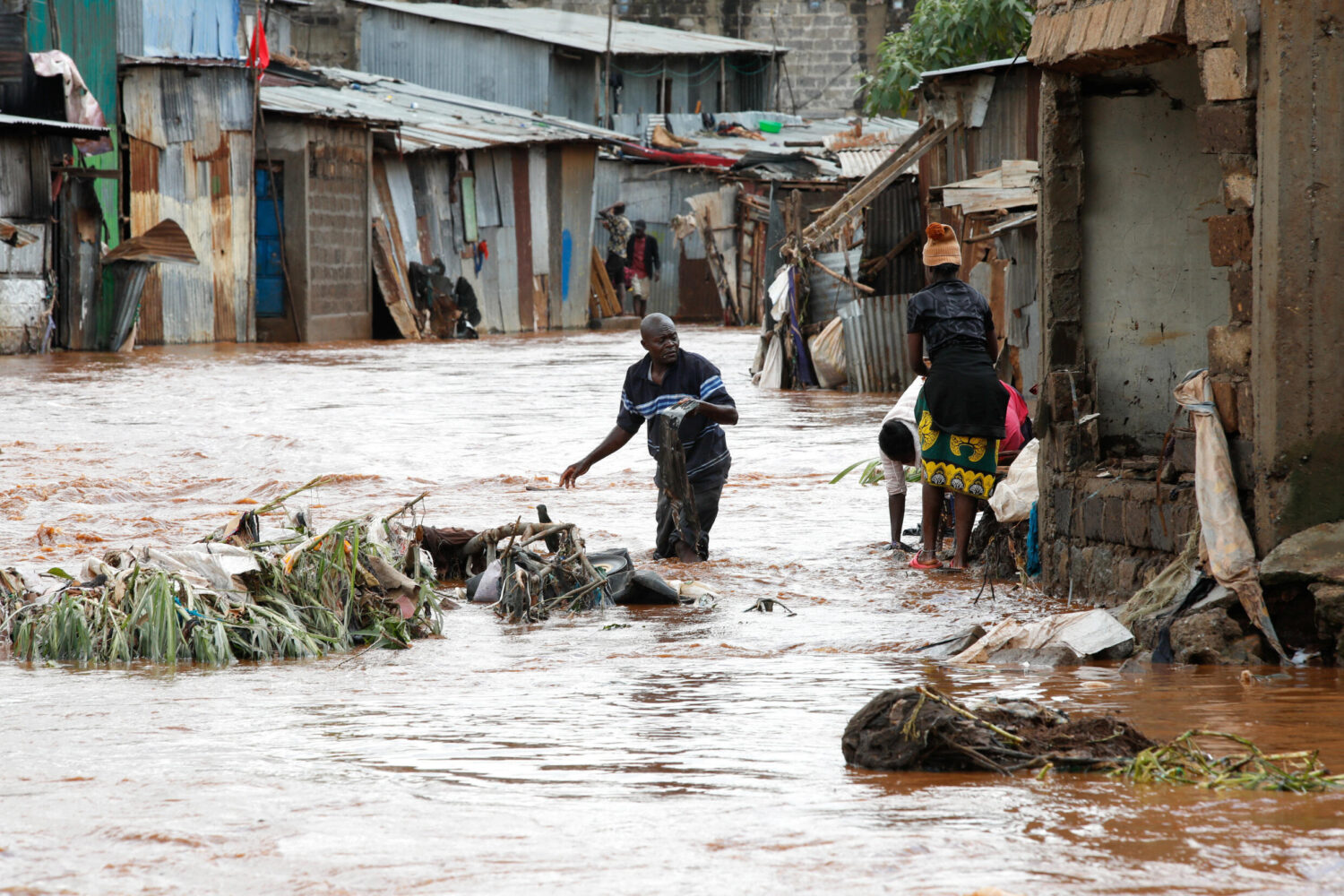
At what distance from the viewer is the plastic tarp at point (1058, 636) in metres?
5.52

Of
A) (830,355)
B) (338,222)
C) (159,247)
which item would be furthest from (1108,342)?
(338,222)

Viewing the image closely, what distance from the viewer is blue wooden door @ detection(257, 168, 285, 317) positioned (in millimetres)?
23562

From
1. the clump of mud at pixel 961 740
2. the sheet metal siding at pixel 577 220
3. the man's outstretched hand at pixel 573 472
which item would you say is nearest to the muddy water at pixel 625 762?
the clump of mud at pixel 961 740

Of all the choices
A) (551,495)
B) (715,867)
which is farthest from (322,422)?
(715,867)

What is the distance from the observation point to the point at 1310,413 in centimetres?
538

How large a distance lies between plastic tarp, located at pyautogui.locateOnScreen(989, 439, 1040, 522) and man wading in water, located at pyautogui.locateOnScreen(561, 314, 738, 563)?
131cm

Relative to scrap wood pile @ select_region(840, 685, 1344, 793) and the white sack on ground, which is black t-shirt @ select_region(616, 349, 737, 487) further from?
the white sack on ground

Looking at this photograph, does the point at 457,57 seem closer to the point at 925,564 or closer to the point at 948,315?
the point at 948,315

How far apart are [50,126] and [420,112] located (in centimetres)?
1005

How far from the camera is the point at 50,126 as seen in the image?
19500 millimetres

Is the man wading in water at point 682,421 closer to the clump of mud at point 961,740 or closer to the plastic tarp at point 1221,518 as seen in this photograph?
the plastic tarp at point 1221,518

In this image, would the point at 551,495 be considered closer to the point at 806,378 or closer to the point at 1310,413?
the point at 1310,413

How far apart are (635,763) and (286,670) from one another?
78.4 inches

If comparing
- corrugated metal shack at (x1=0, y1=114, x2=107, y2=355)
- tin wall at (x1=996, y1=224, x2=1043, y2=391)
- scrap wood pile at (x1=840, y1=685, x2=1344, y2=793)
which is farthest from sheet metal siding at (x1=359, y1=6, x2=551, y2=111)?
scrap wood pile at (x1=840, y1=685, x2=1344, y2=793)
